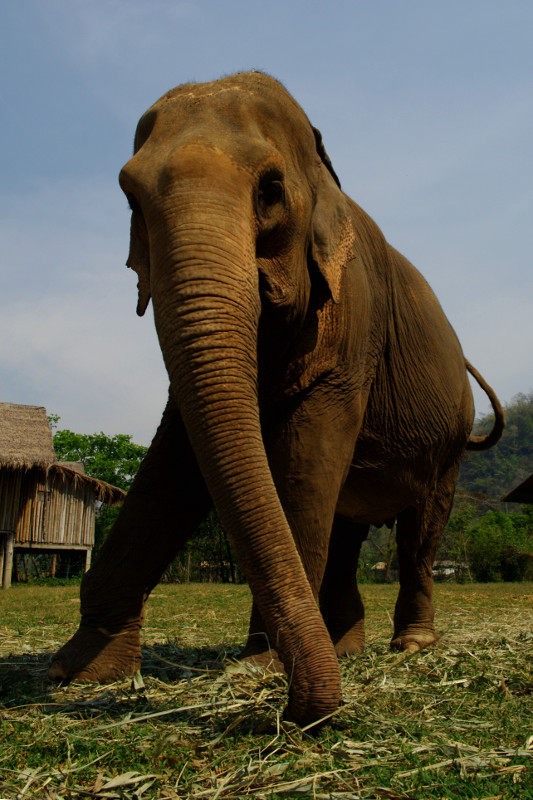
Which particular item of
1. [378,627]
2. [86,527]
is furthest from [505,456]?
[378,627]

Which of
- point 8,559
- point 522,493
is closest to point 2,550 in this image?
point 8,559

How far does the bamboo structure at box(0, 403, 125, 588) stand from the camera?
2539 cm

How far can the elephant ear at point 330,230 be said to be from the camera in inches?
177

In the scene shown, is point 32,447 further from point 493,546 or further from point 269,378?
point 269,378

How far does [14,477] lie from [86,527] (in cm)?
470

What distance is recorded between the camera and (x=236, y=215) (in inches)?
145

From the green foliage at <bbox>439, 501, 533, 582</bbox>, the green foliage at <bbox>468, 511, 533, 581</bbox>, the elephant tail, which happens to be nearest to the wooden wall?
the green foliage at <bbox>439, 501, 533, 582</bbox>

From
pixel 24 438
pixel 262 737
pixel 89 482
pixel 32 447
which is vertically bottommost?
pixel 262 737

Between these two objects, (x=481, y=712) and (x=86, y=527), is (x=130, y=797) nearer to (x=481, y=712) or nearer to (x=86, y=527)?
(x=481, y=712)

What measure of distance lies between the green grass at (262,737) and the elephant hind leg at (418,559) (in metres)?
1.84

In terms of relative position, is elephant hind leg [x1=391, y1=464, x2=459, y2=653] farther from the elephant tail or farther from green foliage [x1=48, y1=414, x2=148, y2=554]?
green foliage [x1=48, y1=414, x2=148, y2=554]

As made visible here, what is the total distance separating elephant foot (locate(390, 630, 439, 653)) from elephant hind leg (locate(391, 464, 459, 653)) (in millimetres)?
13

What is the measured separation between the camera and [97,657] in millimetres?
4664

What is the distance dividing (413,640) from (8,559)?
21644mm
